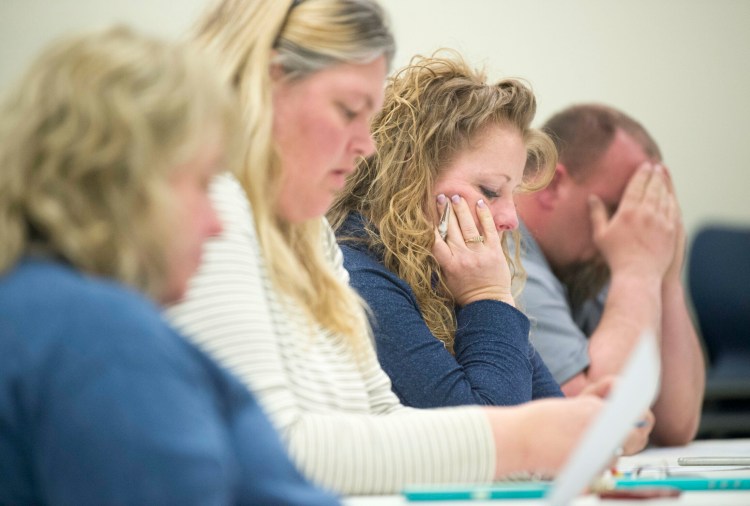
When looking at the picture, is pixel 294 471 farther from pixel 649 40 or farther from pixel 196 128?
pixel 649 40

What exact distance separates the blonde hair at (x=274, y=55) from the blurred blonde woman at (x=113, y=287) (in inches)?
13.6

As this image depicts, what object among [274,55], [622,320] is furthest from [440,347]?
[622,320]

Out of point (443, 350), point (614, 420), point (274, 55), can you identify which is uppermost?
point (274, 55)

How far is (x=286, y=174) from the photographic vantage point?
1.14 metres

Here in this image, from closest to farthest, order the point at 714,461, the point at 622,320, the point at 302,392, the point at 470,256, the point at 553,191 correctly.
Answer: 1. the point at 302,392
2. the point at 714,461
3. the point at 470,256
4. the point at 622,320
5. the point at 553,191

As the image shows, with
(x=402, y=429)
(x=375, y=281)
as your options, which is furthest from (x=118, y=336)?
(x=375, y=281)

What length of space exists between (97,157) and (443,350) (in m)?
0.91

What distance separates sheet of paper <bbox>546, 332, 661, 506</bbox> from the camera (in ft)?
2.37

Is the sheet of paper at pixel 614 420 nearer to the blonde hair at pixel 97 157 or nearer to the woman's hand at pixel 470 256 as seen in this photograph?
the blonde hair at pixel 97 157

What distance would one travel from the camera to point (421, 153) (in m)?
1.69

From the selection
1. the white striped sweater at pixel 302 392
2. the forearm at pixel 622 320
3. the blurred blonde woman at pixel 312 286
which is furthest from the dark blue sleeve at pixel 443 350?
the forearm at pixel 622 320

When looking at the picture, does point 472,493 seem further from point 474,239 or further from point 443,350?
point 474,239

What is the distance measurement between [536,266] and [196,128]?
164 centimetres

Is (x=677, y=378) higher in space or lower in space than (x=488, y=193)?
lower
